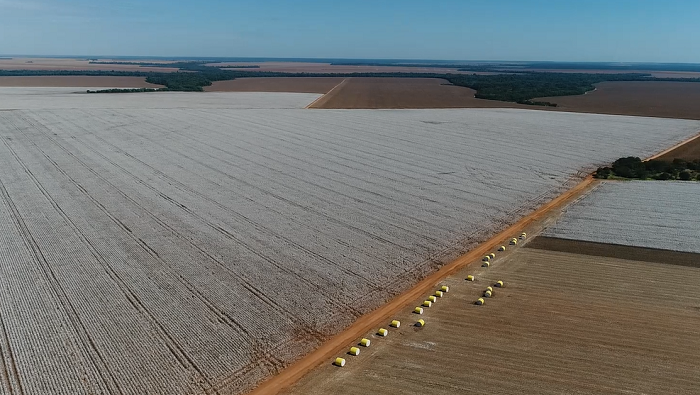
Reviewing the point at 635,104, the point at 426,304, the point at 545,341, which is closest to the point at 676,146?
the point at 545,341

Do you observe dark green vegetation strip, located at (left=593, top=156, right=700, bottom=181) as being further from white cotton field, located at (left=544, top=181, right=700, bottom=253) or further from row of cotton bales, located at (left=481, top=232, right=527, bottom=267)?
row of cotton bales, located at (left=481, top=232, right=527, bottom=267)

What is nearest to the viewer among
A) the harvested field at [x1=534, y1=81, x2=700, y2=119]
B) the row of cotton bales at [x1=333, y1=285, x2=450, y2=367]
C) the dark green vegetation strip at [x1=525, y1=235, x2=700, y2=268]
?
the row of cotton bales at [x1=333, y1=285, x2=450, y2=367]

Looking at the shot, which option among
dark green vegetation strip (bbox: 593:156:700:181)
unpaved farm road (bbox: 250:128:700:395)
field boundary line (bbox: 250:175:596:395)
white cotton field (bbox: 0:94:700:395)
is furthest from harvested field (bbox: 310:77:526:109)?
field boundary line (bbox: 250:175:596:395)

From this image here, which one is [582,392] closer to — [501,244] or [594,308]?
[594,308]

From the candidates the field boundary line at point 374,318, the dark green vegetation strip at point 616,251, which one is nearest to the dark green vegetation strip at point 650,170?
the field boundary line at point 374,318

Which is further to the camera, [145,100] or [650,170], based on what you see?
[145,100]

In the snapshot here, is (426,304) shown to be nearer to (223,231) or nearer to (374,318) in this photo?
(374,318)

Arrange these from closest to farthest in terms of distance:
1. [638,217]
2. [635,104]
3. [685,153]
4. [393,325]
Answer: [393,325], [638,217], [685,153], [635,104]
